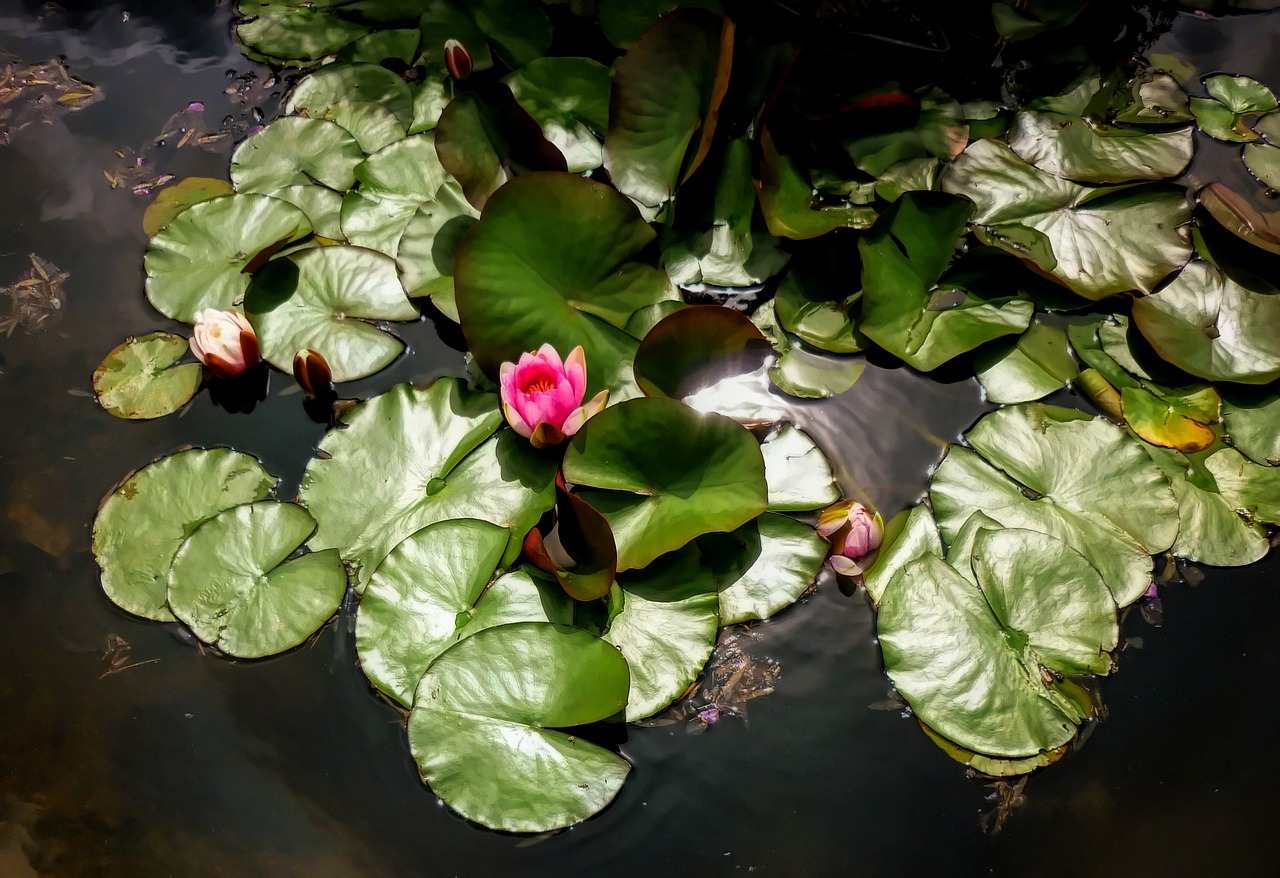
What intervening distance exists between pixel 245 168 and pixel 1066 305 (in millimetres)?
2282

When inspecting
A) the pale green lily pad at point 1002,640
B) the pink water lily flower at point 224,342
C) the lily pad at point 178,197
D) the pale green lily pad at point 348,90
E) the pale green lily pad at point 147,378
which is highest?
the pale green lily pad at point 348,90

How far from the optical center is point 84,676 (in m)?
1.61

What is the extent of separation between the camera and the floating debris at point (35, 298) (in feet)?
6.71

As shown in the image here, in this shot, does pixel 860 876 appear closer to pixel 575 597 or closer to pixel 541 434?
pixel 575 597

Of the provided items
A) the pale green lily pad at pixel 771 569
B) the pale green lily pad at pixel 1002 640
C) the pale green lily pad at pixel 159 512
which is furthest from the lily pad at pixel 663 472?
the pale green lily pad at pixel 159 512

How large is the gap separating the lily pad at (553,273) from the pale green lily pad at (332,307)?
357 millimetres

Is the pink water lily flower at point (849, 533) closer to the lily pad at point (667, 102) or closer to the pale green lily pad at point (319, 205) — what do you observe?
the lily pad at point (667, 102)

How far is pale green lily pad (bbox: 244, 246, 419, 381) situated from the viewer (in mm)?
1931

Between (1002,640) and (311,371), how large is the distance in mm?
1631

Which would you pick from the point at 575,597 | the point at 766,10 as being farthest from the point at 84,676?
the point at 766,10

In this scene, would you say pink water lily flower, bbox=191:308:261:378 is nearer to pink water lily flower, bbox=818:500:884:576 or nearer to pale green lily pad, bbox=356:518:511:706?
pale green lily pad, bbox=356:518:511:706

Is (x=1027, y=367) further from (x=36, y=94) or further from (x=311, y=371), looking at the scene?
(x=36, y=94)

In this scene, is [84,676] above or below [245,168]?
below

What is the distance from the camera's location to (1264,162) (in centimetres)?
229
